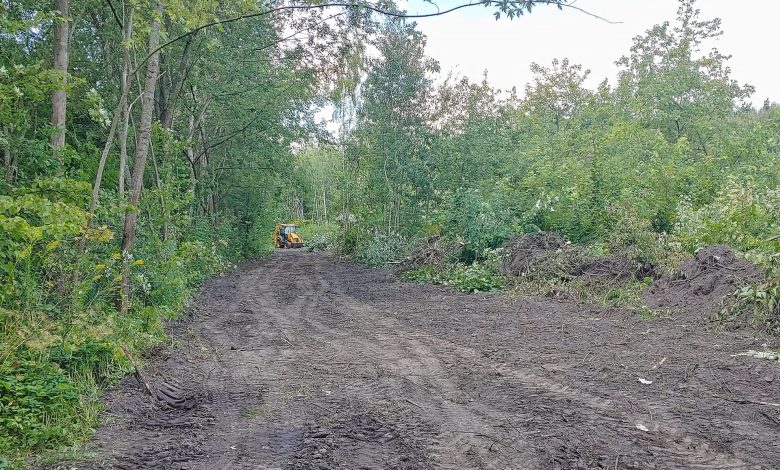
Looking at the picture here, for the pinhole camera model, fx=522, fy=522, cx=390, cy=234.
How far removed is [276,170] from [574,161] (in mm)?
11651

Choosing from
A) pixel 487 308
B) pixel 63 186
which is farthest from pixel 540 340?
pixel 63 186

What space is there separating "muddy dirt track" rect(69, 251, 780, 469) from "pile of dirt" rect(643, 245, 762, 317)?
796 mm

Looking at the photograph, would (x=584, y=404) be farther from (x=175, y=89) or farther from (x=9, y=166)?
(x=175, y=89)

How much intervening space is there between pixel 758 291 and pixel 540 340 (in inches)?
134

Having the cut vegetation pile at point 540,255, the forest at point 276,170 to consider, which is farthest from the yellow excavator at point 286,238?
the cut vegetation pile at point 540,255

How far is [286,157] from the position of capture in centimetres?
2166

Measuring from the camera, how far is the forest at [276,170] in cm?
559

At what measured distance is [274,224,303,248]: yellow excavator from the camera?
38875 mm

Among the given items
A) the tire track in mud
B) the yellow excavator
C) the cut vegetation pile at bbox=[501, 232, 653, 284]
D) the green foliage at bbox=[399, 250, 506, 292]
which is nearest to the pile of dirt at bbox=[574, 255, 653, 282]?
the cut vegetation pile at bbox=[501, 232, 653, 284]

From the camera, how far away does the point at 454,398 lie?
18.2 feet

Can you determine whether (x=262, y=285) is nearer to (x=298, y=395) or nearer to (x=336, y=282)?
(x=336, y=282)

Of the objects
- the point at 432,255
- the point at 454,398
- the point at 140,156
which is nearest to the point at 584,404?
the point at 454,398

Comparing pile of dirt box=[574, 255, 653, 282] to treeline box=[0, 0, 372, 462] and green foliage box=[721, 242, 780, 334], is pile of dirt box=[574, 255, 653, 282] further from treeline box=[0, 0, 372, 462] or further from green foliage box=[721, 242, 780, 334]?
treeline box=[0, 0, 372, 462]

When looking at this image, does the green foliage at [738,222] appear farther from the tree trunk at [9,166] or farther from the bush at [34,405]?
the tree trunk at [9,166]
